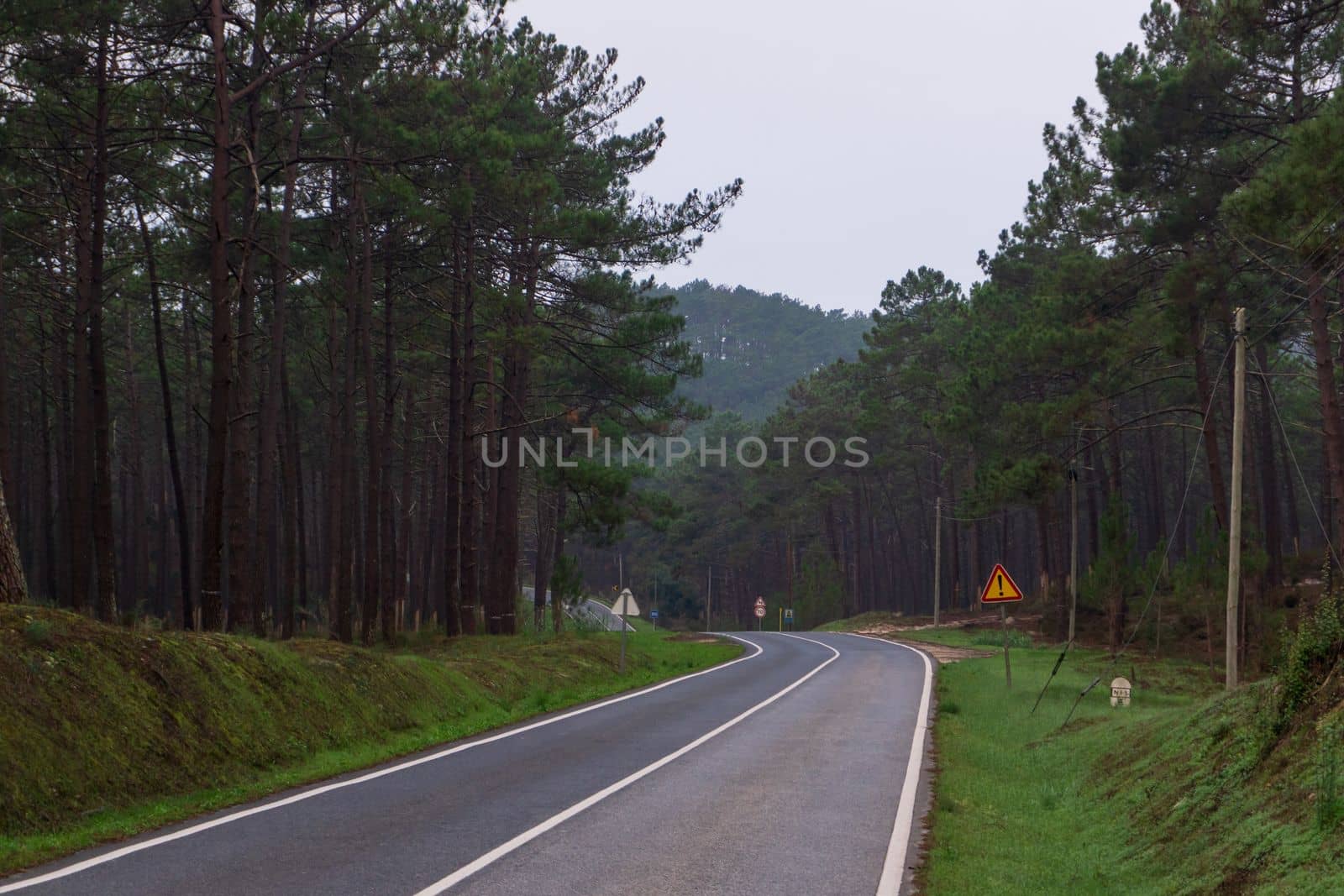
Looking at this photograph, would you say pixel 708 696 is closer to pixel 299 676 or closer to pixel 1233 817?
pixel 299 676

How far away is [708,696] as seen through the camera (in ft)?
81.9

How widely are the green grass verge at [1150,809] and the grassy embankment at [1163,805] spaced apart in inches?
0.7

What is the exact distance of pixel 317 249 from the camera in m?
30.8

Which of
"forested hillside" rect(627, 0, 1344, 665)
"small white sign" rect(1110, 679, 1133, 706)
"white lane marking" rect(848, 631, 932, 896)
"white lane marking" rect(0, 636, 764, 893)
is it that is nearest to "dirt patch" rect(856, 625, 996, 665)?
"forested hillside" rect(627, 0, 1344, 665)

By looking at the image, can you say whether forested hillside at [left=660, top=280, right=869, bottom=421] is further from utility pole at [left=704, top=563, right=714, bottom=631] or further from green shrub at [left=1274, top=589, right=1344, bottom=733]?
green shrub at [left=1274, top=589, right=1344, bottom=733]

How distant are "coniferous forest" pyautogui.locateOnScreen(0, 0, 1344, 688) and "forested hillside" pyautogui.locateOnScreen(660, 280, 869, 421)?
A: 11360cm

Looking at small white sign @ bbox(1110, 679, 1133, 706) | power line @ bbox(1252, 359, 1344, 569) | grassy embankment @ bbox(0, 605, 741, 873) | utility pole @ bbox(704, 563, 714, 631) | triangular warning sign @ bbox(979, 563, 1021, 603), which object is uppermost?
power line @ bbox(1252, 359, 1344, 569)

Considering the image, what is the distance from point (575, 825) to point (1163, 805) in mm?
5069

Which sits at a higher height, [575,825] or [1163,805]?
[1163,805]

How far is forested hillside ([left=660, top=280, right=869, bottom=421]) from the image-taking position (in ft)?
574

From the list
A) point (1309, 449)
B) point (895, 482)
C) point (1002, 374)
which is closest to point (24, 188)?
point (1002, 374)

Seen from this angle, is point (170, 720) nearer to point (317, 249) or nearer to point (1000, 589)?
point (1000, 589)

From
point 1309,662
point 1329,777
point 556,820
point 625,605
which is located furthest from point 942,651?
point 1329,777

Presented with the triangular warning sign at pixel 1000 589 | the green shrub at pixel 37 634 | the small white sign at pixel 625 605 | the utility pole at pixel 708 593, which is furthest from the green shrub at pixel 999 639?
the utility pole at pixel 708 593
